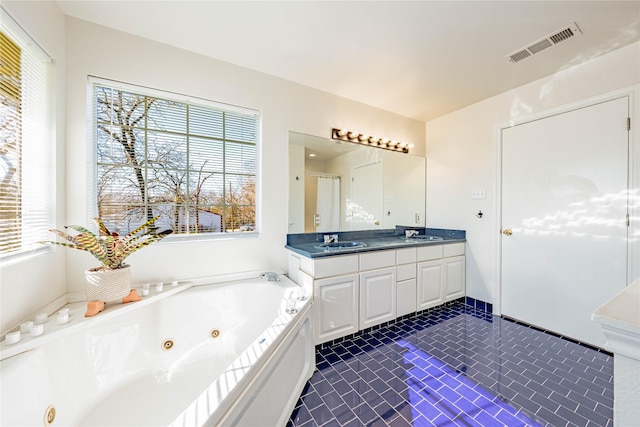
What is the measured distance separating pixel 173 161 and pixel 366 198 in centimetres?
201

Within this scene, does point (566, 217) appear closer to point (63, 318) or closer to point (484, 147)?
point (484, 147)

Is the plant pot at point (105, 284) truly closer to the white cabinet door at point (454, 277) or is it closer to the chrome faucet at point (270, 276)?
the chrome faucet at point (270, 276)

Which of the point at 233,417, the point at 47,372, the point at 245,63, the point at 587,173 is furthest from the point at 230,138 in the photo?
the point at 587,173

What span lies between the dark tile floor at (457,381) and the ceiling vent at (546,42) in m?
2.41

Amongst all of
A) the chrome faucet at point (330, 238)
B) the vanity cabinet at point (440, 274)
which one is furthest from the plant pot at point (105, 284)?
the vanity cabinet at point (440, 274)

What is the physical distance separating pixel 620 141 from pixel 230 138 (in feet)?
10.6

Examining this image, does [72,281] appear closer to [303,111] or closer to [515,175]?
[303,111]

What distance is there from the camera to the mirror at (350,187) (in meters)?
2.54

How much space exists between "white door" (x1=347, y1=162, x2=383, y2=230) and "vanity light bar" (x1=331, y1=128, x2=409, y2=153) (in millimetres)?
247

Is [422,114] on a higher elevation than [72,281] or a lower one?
higher

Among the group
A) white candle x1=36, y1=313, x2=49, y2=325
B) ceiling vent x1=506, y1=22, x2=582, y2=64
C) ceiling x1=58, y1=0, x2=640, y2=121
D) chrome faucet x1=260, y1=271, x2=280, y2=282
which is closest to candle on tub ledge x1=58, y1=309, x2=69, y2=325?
white candle x1=36, y1=313, x2=49, y2=325

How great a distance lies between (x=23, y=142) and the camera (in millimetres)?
1347

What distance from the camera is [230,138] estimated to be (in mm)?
2275

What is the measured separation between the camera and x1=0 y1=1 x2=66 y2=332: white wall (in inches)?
48.5
